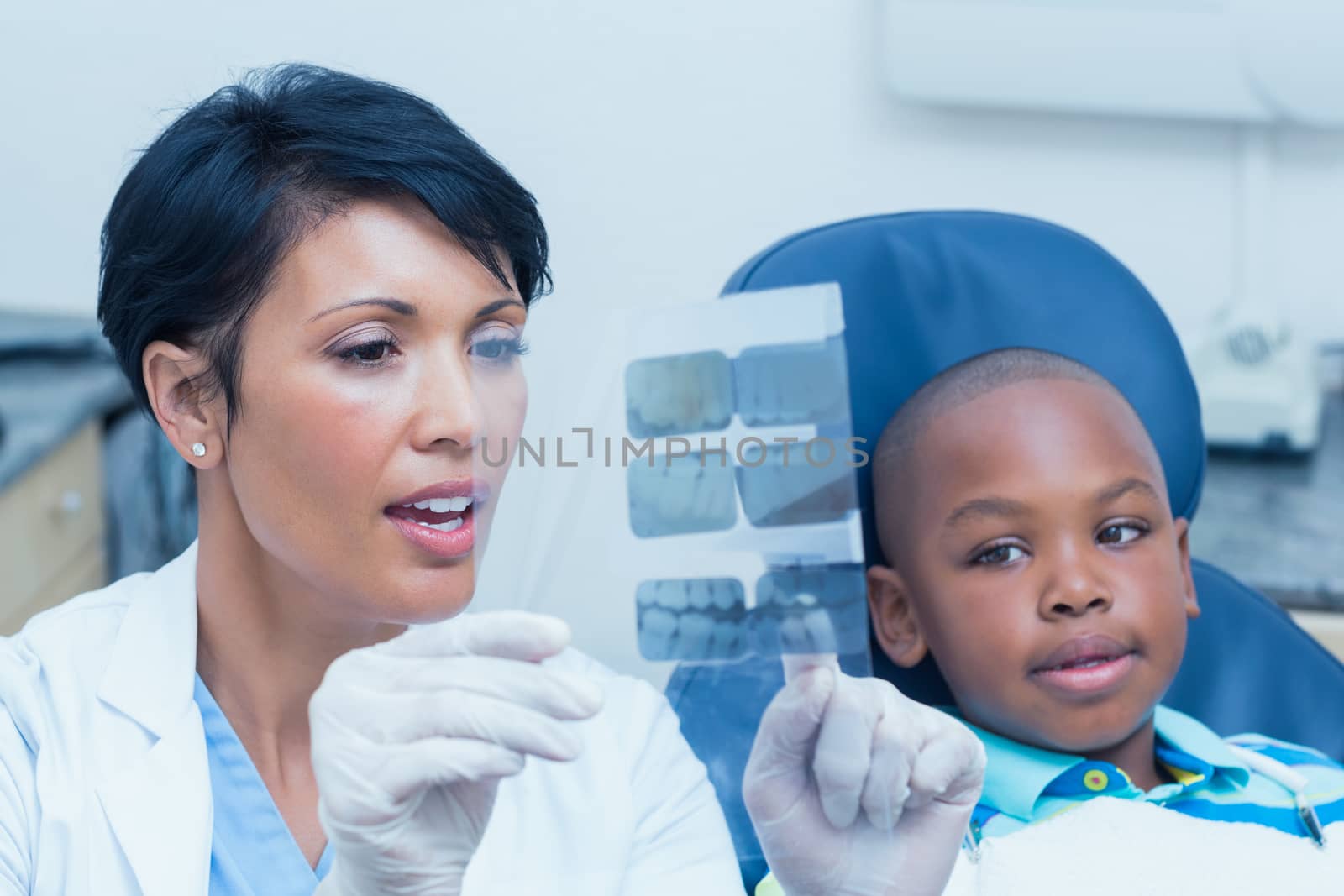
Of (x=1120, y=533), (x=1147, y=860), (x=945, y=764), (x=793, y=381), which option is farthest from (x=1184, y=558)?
(x=793, y=381)

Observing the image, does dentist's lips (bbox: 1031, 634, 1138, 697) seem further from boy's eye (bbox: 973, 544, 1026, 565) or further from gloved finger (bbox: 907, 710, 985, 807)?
gloved finger (bbox: 907, 710, 985, 807)

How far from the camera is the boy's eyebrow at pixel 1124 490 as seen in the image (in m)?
1.31

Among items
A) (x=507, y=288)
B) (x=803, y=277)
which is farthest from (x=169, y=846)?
(x=803, y=277)

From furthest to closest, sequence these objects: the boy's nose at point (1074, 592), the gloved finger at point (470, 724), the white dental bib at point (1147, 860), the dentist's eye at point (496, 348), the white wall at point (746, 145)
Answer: the white wall at point (746, 145), the boy's nose at point (1074, 592), the white dental bib at point (1147, 860), the dentist's eye at point (496, 348), the gloved finger at point (470, 724)

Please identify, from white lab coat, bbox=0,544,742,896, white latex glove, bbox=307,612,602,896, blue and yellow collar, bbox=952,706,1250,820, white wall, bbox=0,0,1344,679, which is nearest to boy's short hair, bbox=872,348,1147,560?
blue and yellow collar, bbox=952,706,1250,820

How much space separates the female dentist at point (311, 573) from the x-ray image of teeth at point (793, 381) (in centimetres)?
17

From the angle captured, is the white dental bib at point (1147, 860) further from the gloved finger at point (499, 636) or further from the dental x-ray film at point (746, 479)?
the gloved finger at point (499, 636)

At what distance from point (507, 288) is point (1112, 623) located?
64 centimetres

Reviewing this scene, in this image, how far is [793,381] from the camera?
2.93 ft

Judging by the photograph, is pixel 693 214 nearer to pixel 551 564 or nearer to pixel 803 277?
pixel 803 277

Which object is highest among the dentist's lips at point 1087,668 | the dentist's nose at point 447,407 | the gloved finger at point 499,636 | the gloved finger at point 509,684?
the dentist's nose at point 447,407

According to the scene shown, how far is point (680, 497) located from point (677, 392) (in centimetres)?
7

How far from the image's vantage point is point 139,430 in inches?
91.4

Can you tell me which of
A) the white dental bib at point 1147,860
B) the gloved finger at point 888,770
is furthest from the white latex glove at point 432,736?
the white dental bib at point 1147,860
